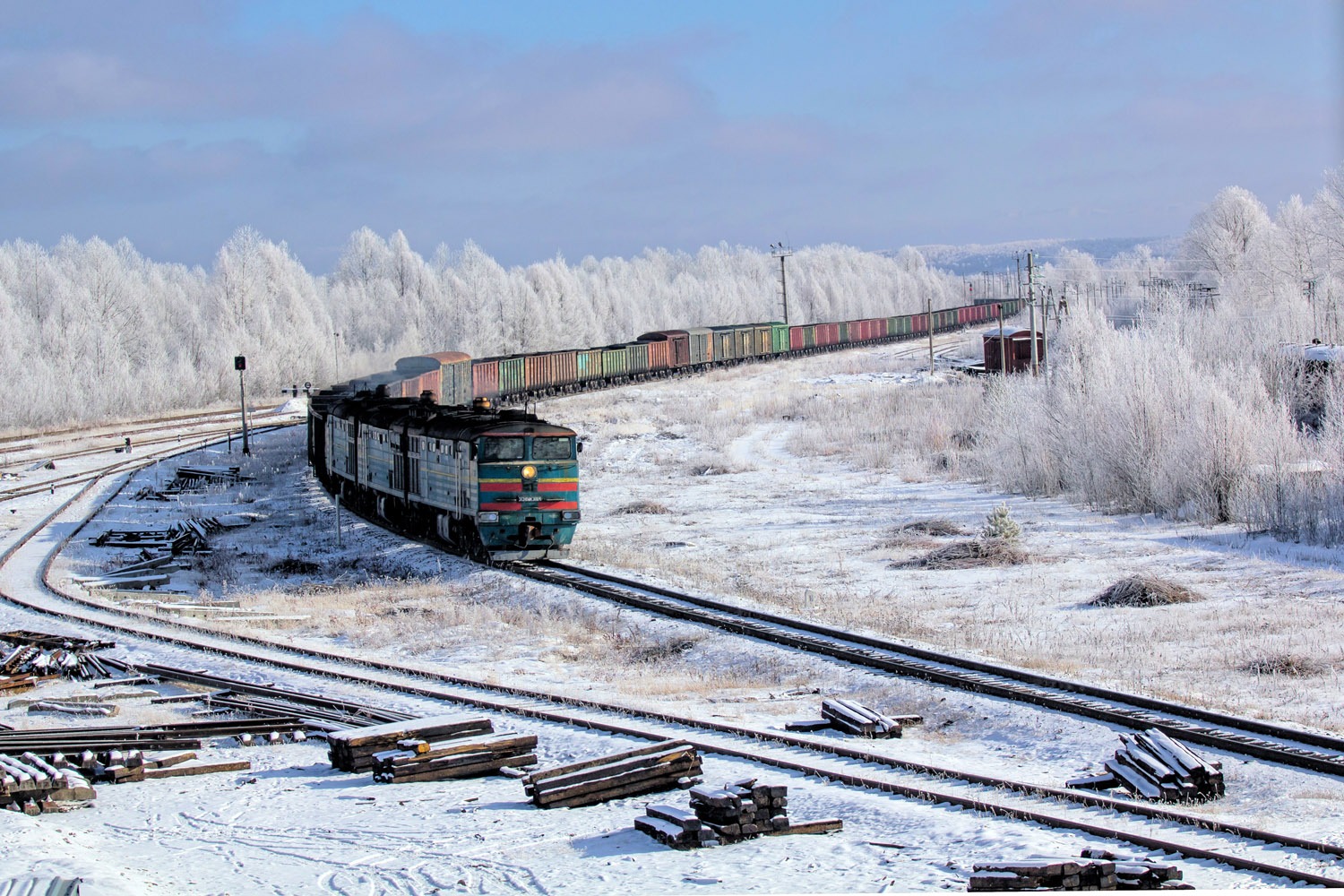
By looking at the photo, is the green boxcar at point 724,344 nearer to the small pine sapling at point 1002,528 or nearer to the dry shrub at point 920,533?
the dry shrub at point 920,533

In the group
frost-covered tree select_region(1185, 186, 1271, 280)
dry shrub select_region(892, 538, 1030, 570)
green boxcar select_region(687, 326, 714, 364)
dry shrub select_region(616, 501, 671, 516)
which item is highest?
frost-covered tree select_region(1185, 186, 1271, 280)

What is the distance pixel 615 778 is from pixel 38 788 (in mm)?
5286

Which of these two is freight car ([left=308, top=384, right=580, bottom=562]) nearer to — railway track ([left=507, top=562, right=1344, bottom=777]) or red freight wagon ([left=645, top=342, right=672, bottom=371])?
railway track ([left=507, top=562, right=1344, bottom=777])

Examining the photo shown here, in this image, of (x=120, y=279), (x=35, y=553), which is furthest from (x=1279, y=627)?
(x=120, y=279)

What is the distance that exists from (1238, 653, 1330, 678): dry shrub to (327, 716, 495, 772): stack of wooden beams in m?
9.73

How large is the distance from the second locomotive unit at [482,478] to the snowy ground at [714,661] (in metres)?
0.98

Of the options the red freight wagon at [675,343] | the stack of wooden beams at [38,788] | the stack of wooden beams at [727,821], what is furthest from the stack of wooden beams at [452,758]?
the red freight wagon at [675,343]

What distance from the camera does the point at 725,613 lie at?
2048 centimetres

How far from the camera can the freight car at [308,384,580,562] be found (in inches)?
952

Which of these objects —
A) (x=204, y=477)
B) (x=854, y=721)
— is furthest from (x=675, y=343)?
(x=854, y=721)

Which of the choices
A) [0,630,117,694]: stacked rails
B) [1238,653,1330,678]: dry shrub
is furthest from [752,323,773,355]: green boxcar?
[1238,653,1330,678]: dry shrub

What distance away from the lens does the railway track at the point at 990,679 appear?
12.2m

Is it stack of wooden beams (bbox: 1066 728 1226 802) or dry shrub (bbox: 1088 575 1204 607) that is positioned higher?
stack of wooden beams (bbox: 1066 728 1226 802)

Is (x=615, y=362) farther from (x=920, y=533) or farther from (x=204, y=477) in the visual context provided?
(x=920, y=533)
